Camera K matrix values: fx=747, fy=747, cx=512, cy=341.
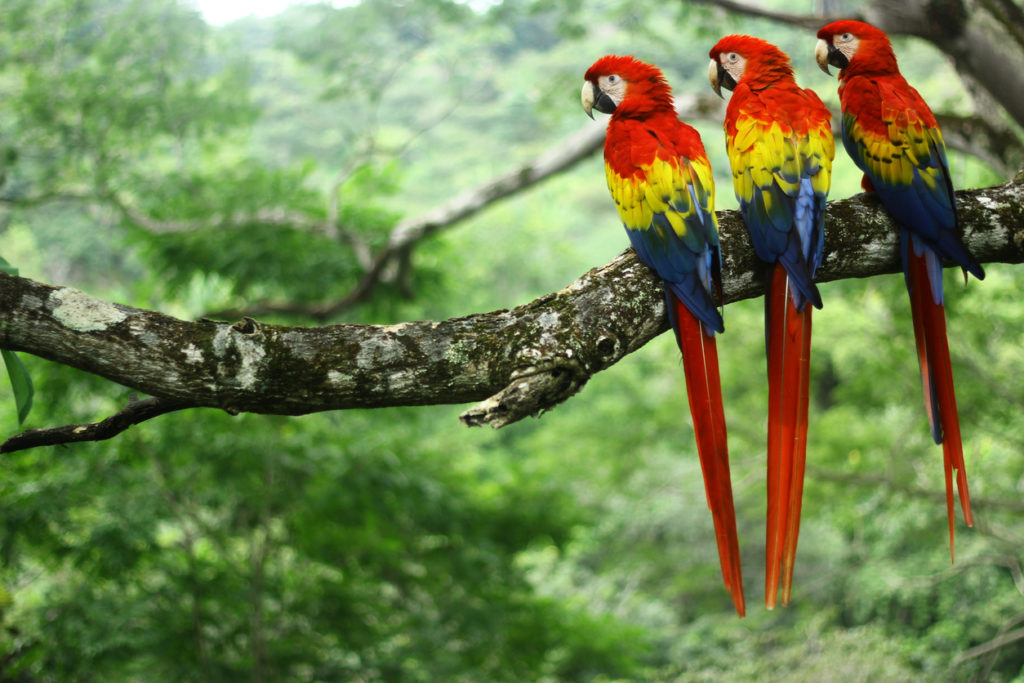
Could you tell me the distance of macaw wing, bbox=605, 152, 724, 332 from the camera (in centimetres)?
119

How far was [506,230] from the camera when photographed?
11234mm

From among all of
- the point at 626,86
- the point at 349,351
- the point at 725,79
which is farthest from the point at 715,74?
the point at 349,351

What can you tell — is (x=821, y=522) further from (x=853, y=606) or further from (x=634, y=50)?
(x=634, y=50)

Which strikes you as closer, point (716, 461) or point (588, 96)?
point (716, 461)

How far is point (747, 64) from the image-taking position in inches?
55.4

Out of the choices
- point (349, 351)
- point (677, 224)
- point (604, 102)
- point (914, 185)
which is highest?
point (604, 102)

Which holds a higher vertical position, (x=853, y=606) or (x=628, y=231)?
(x=628, y=231)

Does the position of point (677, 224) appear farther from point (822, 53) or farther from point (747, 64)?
point (822, 53)

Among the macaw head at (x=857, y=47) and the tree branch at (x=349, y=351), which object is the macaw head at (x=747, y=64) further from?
the tree branch at (x=349, y=351)

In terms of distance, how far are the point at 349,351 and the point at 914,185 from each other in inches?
39.4

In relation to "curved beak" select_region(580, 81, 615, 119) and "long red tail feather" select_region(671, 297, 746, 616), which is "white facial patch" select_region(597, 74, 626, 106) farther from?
"long red tail feather" select_region(671, 297, 746, 616)

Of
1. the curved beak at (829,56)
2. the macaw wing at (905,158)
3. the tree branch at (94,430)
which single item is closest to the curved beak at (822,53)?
the curved beak at (829,56)

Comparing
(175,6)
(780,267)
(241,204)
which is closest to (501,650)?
(241,204)

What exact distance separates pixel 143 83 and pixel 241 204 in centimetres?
132
